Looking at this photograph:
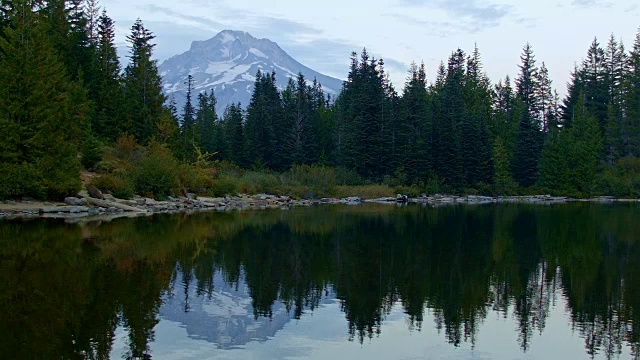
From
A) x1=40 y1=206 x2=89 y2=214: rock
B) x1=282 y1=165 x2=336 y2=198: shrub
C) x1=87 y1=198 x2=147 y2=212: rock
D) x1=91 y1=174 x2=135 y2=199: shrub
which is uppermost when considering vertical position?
x1=282 y1=165 x2=336 y2=198: shrub

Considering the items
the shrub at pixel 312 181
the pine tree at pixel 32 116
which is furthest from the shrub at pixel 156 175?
the shrub at pixel 312 181

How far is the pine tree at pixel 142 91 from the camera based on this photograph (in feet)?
170

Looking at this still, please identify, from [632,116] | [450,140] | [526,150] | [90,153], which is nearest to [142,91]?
[90,153]

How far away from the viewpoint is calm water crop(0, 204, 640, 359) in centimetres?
1005

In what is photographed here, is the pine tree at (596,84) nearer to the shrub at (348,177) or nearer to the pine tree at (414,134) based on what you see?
the pine tree at (414,134)

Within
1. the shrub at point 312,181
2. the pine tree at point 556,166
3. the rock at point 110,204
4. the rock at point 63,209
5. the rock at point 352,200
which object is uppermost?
the pine tree at point 556,166

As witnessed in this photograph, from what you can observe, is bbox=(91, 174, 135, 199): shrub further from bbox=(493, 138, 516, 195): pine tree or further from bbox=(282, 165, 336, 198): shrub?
bbox=(493, 138, 516, 195): pine tree

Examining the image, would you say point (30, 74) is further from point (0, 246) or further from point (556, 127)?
point (556, 127)

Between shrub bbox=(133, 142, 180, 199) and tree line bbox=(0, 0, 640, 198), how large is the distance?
313cm

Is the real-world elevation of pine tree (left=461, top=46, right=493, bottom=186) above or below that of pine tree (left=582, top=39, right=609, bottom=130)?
below

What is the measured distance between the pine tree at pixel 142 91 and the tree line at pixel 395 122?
13 cm

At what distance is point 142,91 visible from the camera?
5644cm

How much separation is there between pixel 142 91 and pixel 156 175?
18.8 m

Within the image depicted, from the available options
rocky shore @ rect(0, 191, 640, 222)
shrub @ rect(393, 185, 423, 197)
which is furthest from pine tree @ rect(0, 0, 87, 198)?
shrub @ rect(393, 185, 423, 197)
